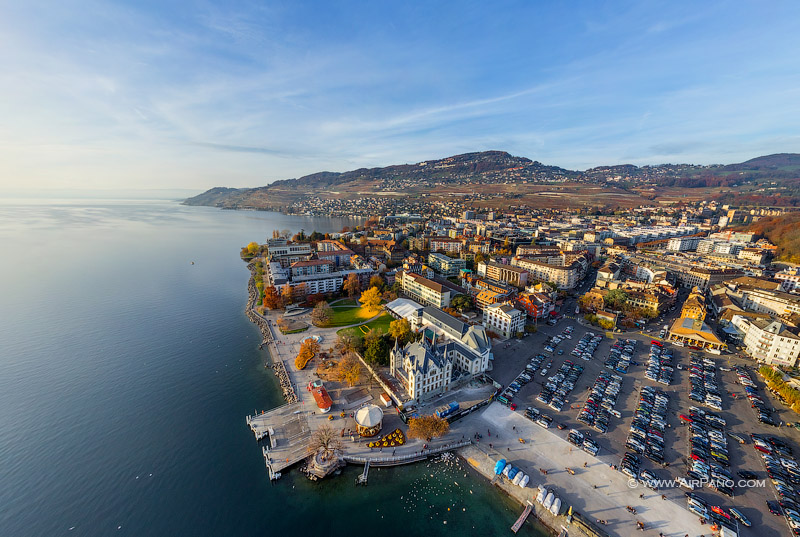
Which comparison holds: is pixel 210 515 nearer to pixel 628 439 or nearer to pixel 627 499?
pixel 627 499

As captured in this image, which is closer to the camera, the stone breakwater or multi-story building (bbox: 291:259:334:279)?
the stone breakwater

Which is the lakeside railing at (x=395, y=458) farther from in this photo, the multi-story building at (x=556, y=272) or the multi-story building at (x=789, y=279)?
the multi-story building at (x=789, y=279)

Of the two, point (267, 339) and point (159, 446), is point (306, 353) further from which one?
point (159, 446)

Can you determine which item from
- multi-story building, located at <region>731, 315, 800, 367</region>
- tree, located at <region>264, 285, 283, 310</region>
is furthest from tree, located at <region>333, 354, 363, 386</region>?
multi-story building, located at <region>731, 315, 800, 367</region>

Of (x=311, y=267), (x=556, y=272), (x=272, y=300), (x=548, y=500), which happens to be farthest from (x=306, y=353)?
(x=556, y=272)

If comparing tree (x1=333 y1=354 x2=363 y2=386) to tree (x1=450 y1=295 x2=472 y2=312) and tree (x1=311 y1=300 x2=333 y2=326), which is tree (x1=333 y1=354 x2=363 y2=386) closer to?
tree (x1=311 y1=300 x2=333 y2=326)

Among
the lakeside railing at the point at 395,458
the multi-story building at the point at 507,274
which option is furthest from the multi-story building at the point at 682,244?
the lakeside railing at the point at 395,458

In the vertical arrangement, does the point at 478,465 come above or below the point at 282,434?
below
